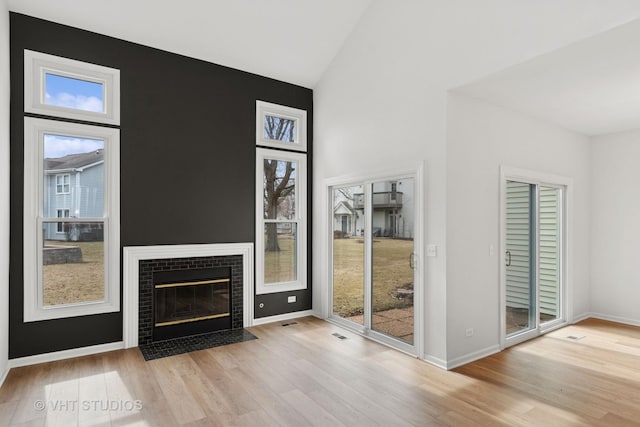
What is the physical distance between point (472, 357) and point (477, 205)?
5.27 ft

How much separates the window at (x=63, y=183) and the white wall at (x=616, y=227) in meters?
7.21

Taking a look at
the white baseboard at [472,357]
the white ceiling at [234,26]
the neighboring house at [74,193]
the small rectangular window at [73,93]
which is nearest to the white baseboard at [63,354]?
the neighboring house at [74,193]

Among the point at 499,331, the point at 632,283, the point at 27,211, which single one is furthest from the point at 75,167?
the point at 632,283

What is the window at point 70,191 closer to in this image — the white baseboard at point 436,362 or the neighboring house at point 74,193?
the neighboring house at point 74,193

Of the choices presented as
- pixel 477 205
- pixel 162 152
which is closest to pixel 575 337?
pixel 477 205

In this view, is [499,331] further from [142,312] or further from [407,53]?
[142,312]

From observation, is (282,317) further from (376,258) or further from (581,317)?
(581,317)

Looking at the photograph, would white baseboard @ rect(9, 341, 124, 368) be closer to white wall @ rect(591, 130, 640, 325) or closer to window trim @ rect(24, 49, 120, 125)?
window trim @ rect(24, 49, 120, 125)

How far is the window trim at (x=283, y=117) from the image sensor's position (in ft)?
17.1

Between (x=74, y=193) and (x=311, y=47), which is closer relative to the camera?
(x=74, y=193)

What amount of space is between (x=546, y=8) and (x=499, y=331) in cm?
322

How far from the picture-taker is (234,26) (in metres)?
4.52

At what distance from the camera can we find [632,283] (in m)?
5.25

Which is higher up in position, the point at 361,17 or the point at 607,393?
the point at 361,17
